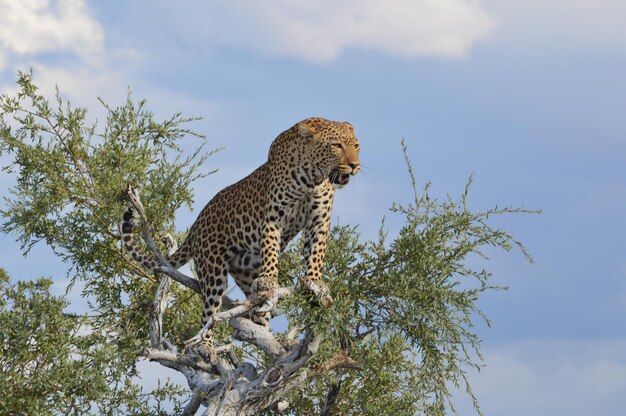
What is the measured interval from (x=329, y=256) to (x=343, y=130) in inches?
88.4

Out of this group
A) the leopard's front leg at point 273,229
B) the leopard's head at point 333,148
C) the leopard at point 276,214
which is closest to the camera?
the leopard's head at point 333,148

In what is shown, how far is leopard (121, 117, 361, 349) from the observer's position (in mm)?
13453

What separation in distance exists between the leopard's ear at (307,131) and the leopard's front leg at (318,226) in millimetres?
698

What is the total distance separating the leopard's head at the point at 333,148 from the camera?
1330 cm

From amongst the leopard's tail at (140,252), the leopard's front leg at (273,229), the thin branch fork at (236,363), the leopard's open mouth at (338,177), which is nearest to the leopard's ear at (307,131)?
the leopard's open mouth at (338,177)

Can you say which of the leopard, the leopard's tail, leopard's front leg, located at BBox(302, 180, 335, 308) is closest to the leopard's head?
the leopard

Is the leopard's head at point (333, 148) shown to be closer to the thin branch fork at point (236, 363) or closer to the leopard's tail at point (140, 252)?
the thin branch fork at point (236, 363)

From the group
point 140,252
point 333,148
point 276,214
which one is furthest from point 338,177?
point 140,252

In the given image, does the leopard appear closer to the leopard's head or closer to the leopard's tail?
the leopard's head

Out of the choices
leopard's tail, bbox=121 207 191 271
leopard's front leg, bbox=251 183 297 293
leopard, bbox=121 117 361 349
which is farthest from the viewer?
leopard's tail, bbox=121 207 191 271

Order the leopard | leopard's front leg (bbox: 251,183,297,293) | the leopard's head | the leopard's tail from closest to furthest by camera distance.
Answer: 1. the leopard's head
2. the leopard
3. leopard's front leg (bbox: 251,183,297,293)
4. the leopard's tail

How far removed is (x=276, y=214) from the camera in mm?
13812

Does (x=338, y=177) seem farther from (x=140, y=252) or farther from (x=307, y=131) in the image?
(x=140, y=252)

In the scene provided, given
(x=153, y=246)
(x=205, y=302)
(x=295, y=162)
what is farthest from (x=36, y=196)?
(x=295, y=162)
